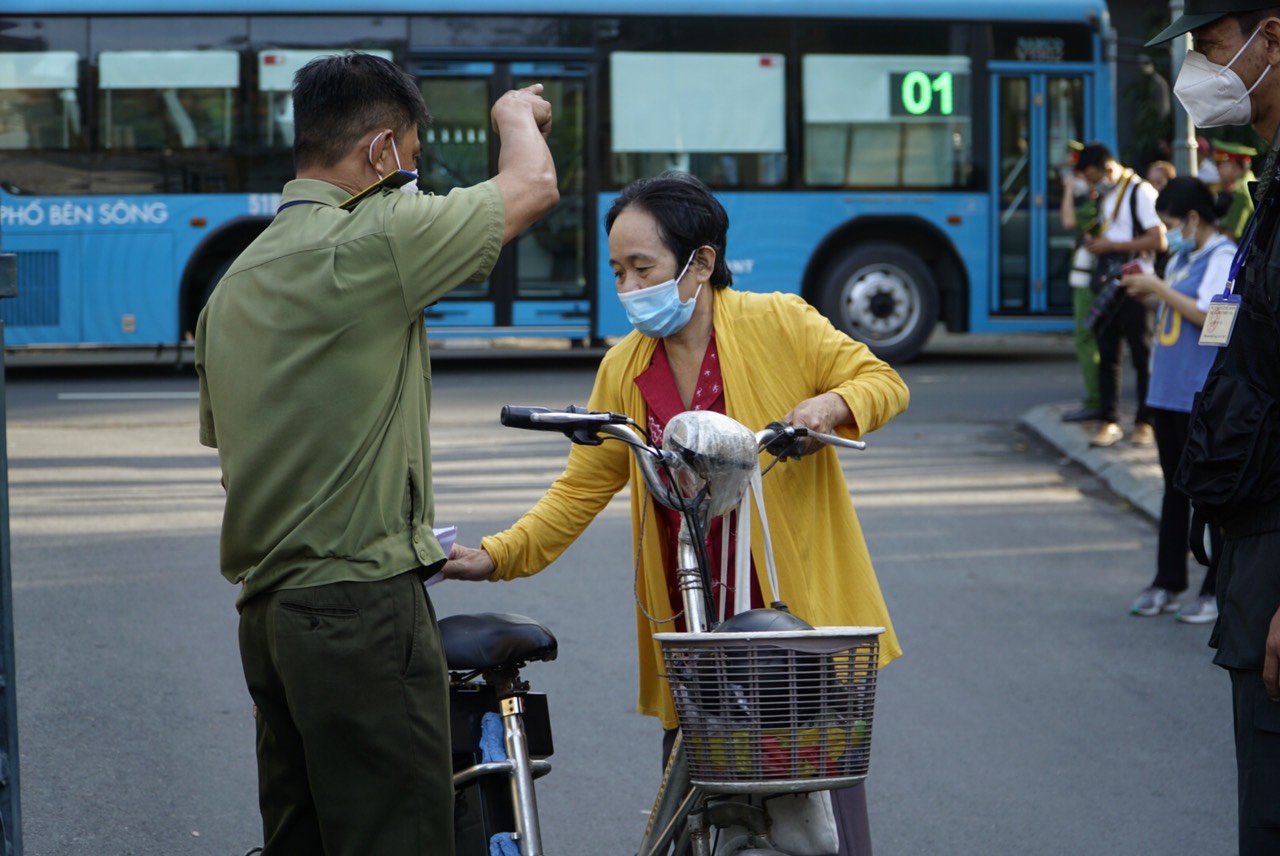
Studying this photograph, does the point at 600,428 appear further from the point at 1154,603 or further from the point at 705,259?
the point at 1154,603

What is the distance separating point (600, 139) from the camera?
50.9 ft

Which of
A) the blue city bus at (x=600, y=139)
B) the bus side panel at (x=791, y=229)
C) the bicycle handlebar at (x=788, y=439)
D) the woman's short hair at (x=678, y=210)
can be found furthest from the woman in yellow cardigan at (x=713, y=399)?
the bus side panel at (x=791, y=229)

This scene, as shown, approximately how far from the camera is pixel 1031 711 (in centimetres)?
577

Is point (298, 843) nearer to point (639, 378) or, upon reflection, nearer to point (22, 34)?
point (639, 378)

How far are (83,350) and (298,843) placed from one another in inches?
620

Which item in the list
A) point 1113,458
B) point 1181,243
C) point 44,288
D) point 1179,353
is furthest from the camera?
point 44,288

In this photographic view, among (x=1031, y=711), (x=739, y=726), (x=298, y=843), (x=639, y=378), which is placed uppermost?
(x=639, y=378)

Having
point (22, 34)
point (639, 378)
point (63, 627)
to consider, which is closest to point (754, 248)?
point (22, 34)

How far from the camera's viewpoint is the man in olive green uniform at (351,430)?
8.81 ft

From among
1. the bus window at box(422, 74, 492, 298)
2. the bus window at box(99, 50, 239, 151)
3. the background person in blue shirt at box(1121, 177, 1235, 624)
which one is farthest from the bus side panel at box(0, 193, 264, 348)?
the background person in blue shirt at box(1121, 177, 1235, 624)

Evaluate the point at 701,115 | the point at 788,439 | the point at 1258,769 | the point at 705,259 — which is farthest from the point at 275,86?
the point at 1258,769

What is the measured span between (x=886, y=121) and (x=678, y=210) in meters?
12.9

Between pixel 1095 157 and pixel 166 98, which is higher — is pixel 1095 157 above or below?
below

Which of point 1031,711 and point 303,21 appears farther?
point 303,21
